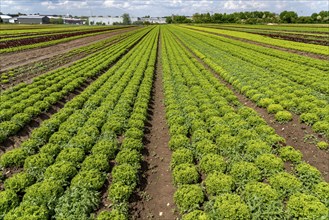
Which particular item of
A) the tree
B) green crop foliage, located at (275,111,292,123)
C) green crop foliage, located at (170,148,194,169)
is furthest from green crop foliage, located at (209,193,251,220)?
the tree

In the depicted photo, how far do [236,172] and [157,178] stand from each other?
303 cm

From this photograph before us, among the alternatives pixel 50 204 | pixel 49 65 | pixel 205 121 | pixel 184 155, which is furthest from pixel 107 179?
pixel 49 65

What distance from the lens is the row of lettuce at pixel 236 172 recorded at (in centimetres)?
718

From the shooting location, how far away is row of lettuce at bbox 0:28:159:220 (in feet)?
24.3

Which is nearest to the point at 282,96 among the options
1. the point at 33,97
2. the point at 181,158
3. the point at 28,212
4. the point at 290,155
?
the point at 290,155

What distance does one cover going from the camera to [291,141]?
1170cm

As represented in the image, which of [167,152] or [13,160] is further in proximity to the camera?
[167,152]

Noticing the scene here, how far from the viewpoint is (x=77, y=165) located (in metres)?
9.44

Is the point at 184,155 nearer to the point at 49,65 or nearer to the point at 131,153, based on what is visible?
the point at 131,153

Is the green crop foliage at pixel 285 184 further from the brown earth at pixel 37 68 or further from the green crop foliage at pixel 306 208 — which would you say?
the brown earth at pixel 37 68

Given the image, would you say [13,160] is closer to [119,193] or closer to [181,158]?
[119,193]

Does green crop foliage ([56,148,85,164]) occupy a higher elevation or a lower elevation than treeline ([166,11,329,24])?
lower

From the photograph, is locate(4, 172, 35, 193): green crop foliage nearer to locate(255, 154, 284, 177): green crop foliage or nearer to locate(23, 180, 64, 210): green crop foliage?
locate(23, 180, 64, 210): green crop foliage

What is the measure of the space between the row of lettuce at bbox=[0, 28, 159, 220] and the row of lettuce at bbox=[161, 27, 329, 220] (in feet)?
6.47
